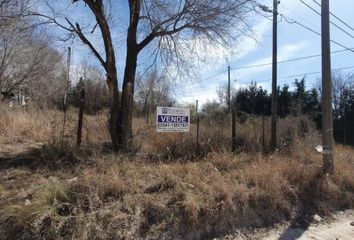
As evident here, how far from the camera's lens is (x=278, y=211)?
29.3ft

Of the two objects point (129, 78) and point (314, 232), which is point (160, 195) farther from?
point (129, 78)

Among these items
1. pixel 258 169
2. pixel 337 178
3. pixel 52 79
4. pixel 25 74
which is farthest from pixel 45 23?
pixel 52 79

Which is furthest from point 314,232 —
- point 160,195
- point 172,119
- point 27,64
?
point 27,64

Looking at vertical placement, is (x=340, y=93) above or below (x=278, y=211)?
above

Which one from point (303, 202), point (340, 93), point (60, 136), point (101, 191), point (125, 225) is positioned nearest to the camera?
point (125, 225)

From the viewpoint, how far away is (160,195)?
7.96 metres

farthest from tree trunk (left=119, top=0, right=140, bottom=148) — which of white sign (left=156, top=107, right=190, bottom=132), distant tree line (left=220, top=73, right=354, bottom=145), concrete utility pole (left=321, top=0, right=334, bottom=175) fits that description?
distant tree line (left=220, top=73, right=354, bottom=145)

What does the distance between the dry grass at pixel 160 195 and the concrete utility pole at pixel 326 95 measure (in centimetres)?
55

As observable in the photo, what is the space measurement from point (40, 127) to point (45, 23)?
4.16 m

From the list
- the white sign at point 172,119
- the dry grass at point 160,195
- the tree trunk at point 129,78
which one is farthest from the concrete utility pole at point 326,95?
the tree trunk at point 129,78

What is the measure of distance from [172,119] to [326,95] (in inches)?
188

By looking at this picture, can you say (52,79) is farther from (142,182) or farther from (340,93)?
(340,93)

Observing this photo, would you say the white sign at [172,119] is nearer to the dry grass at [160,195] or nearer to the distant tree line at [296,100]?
the dry grass at [160,195]

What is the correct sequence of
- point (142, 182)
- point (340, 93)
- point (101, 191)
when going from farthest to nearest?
point (340, 93), point (142, 182), point (101, 191)
